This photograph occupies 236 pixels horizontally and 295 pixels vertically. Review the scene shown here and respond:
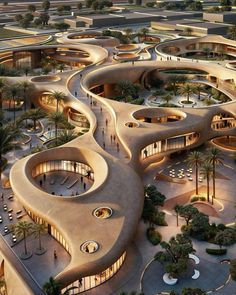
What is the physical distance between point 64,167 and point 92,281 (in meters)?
22.0

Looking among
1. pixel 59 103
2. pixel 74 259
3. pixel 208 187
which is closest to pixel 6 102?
pixel 59 103

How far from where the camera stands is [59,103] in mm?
80750

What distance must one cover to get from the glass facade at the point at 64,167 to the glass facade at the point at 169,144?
897cm

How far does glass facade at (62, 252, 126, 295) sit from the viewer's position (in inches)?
1597

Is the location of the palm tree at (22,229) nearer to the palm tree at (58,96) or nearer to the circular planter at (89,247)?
the circular planter at (89,247)

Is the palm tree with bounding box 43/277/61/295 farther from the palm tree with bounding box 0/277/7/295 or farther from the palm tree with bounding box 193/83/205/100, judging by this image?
the palm tree with bounding box 193/83/205/100

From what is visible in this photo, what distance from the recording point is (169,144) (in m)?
66.1

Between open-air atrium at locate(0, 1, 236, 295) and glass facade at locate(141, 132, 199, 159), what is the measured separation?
170 mm

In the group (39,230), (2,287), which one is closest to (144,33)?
(39,230)

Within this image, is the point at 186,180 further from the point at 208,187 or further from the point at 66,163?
the point at 66,163

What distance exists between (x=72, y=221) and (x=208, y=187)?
21011 millimetres

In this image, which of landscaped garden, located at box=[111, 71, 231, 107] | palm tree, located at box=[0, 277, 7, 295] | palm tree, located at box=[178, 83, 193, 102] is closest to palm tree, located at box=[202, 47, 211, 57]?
landscaped garden, located at box=[111, 71, 231, 107]

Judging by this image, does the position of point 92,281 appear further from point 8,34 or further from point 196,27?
point 8,34

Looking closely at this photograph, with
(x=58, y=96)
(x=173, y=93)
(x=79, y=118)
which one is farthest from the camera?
(x=173, y=93)
